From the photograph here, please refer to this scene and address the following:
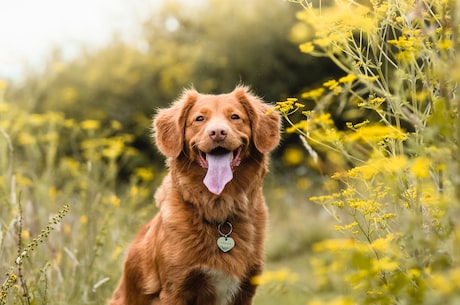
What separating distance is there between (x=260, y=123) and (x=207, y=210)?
0.61 metres

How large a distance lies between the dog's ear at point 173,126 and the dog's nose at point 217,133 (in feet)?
1.15

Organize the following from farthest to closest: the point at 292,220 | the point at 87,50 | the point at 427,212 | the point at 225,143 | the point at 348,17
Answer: the point at 87,50, the point at 292,220, the point at 225,143, the point at 427,212, the point at 348,17

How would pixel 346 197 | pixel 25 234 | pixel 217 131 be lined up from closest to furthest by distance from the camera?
pixel 346 197 → pixel 217 131 → pixel 25 234

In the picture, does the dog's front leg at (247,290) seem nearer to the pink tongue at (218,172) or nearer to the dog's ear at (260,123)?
the pink tongue at (218,172)

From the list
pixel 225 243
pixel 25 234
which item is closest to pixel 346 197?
pixel 225 243

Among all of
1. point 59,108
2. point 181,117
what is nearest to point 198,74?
point 59,108

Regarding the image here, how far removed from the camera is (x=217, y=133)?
11.7 feet

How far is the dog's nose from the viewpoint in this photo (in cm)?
358

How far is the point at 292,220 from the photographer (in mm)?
8938

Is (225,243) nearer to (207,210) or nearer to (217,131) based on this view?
(207,210)

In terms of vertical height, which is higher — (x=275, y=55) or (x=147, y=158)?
(x=275, y=55)

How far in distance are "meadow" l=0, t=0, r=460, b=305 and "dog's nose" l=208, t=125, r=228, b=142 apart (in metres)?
0.41

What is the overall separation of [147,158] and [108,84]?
5.62ft

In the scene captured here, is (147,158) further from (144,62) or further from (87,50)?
(87,50)
